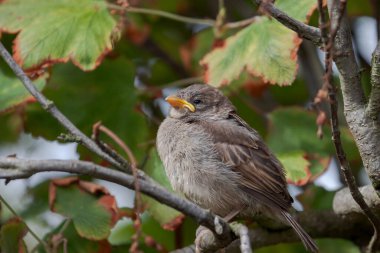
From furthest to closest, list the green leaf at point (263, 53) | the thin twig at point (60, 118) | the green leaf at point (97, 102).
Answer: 1. the green leaf at point (97, 102)
2. the green leaf at point (263, 53)
3. the thin twig at point (60, 118)

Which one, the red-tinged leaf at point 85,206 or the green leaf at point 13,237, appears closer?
the green leaf at point 13,237

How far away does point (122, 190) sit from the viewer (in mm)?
6039

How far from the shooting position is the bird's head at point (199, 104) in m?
4.90

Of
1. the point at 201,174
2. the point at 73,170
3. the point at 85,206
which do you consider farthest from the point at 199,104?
the point at 73,170

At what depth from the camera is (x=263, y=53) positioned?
3945mm

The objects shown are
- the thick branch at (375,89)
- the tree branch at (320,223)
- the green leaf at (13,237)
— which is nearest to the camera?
the tree branch at (320,223)

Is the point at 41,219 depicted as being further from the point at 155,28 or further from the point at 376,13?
the point at 376,13

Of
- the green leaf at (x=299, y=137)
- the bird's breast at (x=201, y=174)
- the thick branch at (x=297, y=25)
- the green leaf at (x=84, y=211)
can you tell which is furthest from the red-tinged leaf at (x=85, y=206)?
the thick branch at (x=297, y=25)

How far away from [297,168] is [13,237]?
1529 mm

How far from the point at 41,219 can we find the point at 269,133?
1610mm

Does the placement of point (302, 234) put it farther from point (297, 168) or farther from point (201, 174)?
point (201, 174)

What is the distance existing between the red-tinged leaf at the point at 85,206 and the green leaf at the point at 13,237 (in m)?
0.27

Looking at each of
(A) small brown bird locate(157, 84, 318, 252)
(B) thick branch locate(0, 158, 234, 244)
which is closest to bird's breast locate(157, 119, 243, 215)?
(A) small brown bird locate(157, 84, 318, 252)

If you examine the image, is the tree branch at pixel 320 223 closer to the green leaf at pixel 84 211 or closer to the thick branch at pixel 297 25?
the green leaf at pixel 84 211
